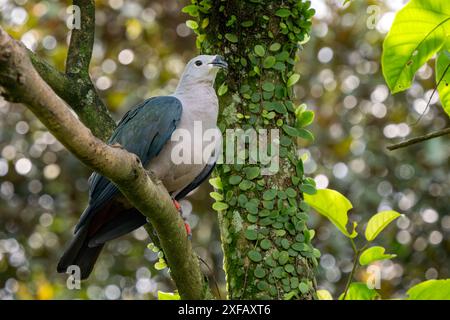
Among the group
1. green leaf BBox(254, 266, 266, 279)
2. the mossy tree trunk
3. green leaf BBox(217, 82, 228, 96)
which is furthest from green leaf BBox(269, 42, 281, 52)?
green leaf BBox(254, 266, 266, 279)

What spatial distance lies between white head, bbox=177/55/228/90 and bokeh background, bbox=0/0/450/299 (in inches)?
89.3

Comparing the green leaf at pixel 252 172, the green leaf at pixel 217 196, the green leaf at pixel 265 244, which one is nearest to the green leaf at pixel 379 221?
the green leaf at pixel 265 244

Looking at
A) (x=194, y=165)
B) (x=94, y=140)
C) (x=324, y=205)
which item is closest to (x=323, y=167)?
(x=194, y=165)

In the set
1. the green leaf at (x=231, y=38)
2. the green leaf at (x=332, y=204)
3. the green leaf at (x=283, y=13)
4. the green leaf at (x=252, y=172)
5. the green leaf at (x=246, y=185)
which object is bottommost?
the green leaf at (x=332, y=204)

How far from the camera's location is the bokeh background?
5.88 m

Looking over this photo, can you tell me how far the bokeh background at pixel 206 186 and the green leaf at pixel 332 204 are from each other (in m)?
2.83

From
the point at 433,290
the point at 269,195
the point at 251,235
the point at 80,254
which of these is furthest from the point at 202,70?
the point at 433,290

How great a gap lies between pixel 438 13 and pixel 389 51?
8.7 inches

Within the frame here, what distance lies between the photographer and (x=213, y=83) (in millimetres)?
3557

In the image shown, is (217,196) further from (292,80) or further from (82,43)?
(82,43)

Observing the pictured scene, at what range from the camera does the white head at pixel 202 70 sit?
3.11m

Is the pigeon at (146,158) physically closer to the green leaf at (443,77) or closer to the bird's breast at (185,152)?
the bird's breast at (185,152)

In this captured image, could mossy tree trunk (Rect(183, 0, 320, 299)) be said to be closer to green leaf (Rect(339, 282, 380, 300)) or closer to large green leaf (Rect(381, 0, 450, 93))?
green leaf (Rect(339, 282, 380, 300))

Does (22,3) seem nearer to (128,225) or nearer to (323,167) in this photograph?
(323,167)
